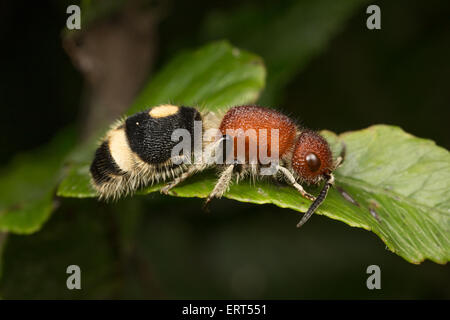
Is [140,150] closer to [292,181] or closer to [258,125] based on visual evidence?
[258,125]

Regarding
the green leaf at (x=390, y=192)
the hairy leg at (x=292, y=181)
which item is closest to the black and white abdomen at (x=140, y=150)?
the green leaf at (x=390, y=192)

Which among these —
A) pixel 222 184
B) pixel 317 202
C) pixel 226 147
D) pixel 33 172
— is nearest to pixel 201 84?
pixel 226 147

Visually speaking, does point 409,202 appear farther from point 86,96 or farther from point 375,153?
point 86,96

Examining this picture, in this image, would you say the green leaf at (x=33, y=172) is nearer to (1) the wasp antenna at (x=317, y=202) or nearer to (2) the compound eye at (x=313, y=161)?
(2) the compound eye at (x=313, y=161)

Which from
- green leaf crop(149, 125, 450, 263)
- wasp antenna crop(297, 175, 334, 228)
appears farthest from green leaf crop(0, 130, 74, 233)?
wasp antenna crop(297, 175, 334, 228)

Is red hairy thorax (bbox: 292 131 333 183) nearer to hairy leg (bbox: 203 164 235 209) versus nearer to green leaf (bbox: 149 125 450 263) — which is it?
green leaf (bbox: 149 125 450 263)

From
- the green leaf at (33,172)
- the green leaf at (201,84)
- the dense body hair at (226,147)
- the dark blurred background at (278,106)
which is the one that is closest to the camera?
the dense body hair at (226,147)
